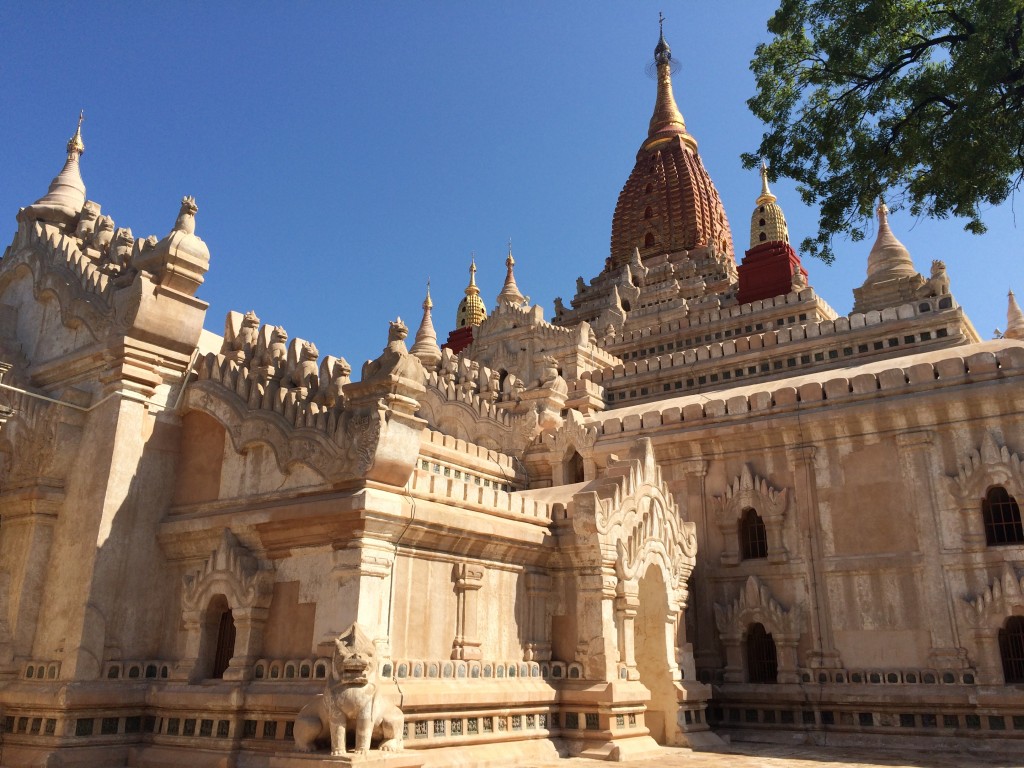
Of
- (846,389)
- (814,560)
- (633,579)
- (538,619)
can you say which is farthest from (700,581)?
(538,619)

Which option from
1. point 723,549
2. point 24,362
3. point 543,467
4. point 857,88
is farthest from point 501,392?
point 857,88

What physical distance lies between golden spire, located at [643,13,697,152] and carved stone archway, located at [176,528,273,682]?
5655cm

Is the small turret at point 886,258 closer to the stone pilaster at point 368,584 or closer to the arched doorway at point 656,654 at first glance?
the arched doorway at point 656,654

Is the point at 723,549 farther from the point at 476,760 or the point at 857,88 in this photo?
the point at 857,88

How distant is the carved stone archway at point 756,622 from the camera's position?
20.0m

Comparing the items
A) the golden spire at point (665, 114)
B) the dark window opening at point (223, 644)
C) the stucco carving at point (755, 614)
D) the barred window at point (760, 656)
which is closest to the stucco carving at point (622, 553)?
the stucco carving at point (755, 614)

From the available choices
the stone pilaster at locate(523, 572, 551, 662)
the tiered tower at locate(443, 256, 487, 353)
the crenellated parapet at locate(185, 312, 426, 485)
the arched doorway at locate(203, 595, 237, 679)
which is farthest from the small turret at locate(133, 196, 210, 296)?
the tiered tower at locate(443, 256, 487, 353)

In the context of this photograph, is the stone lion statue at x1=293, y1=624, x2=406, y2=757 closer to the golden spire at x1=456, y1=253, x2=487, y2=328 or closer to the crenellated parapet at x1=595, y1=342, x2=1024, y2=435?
the crenellated parapet at x1=595, y1=342, x2=1024, y2=435

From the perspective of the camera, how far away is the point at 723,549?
21.5 m

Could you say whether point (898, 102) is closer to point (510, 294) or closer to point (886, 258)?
point (886, 258)

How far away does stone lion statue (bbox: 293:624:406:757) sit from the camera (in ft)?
37.4

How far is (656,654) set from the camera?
1844 centimetres

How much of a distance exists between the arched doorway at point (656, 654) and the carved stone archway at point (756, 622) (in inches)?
107

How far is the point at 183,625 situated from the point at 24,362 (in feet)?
22.8
